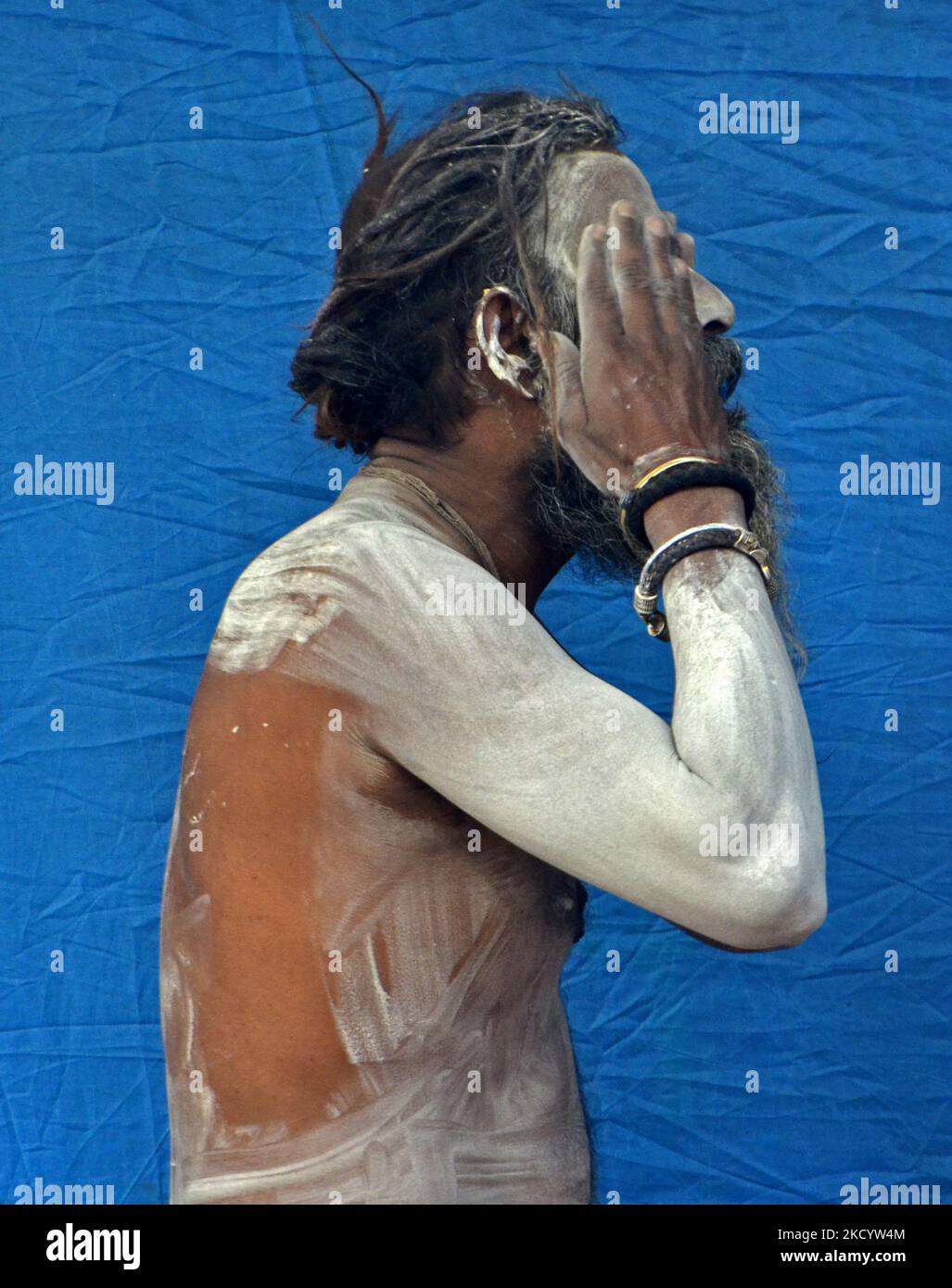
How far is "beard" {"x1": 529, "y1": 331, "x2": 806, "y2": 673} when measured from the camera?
→ 151 cm

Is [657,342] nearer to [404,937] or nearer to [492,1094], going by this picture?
[404,937]

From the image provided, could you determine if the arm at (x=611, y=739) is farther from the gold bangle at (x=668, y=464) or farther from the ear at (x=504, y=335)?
the ear at (x=504, y=335)

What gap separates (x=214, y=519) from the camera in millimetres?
2225

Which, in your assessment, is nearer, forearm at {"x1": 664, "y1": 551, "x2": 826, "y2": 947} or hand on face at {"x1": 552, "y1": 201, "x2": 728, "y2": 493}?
forearm at {"x1": 664, "y1": 551, "x2": 826, "y2": 947}

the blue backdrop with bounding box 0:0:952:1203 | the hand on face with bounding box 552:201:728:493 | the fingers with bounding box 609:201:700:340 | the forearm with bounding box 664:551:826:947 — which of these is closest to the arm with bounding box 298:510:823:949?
the forearm with bounding box 664:551:826:947

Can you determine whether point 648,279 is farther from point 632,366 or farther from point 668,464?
point 668,464

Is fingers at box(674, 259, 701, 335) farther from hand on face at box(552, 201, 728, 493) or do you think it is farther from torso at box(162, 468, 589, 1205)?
torso at box(162, 468, 589, 1205)

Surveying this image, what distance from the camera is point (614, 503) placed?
147 centimetres

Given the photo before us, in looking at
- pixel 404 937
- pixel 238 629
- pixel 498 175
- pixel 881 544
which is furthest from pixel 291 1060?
pixel 881 544

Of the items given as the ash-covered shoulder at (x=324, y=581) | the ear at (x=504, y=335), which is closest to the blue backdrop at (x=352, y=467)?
the ear at (x=504, y=335)

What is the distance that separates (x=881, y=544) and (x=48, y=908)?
136 centimetres

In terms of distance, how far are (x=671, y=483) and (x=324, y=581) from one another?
0.32 metres

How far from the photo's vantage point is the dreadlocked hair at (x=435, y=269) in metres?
1.53

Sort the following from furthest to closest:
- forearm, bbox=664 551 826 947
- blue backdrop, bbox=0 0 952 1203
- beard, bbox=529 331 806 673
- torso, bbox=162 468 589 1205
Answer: blue backdrop, bbox=0 0 952 1203
beard, bbox=529 331 806 673
torso, bbox=162 468 589 1205
forearm, bbox=664 551 826 947
